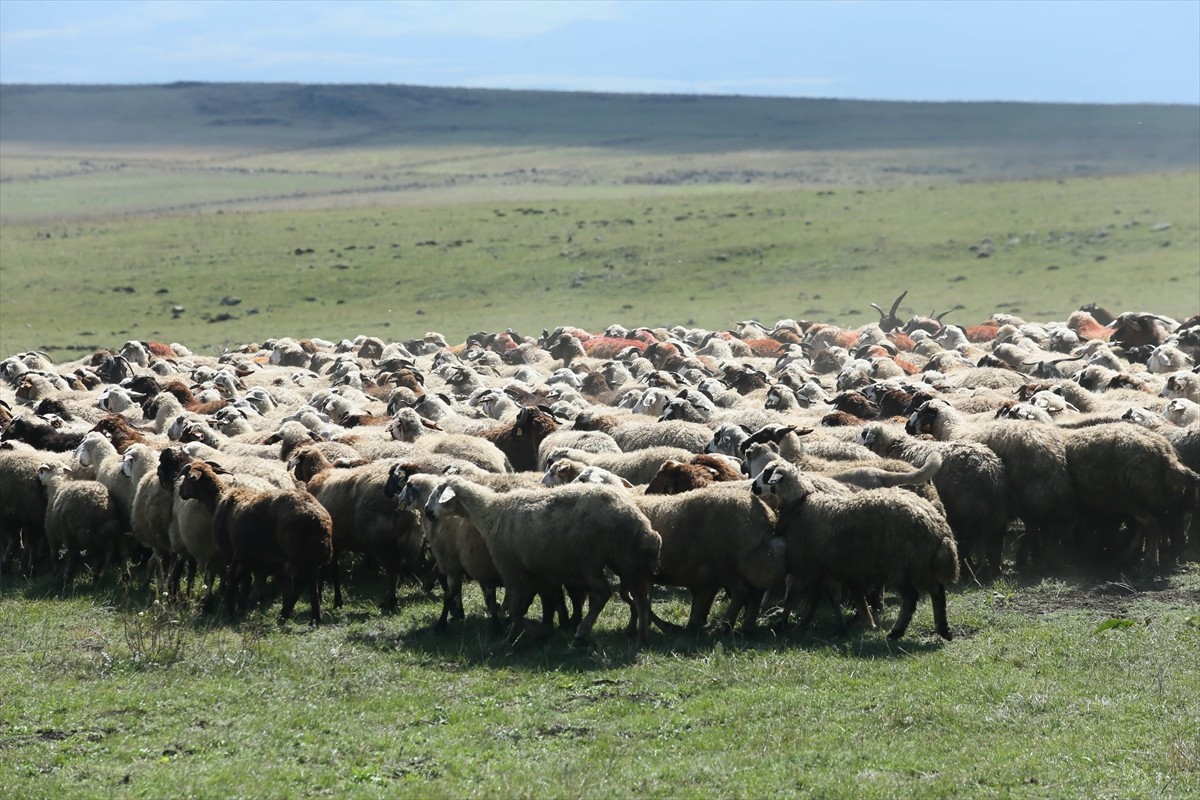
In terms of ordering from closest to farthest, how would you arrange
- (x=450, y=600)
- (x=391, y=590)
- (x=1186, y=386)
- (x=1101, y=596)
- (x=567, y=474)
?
(x=450, y=600), (x=1101, y=596), (x=391, y=590), (x=567, y=474), (x=1186, y=386)

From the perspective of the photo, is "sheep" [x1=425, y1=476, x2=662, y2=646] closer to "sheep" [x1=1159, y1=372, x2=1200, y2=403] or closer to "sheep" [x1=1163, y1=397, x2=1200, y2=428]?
"sheep" [x1=1163, y1=397, x2=1200, y2=428]

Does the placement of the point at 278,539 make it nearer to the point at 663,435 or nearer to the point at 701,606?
the point at 701,606

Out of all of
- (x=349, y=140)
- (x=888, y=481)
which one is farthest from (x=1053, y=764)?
(x=349, y=140)

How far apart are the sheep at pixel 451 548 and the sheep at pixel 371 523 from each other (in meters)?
0.23

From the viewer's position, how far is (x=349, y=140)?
17038cm

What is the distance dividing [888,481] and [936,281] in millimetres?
43794

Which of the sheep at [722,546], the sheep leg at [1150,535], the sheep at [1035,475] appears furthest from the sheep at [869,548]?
the sheep leg at [1150,535]

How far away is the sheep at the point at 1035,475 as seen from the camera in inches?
555

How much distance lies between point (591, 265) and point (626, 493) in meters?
48.1

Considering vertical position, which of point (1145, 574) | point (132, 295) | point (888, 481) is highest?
point (888, 481)

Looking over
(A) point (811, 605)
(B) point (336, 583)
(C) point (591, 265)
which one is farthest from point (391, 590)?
(C) point (591, 265)

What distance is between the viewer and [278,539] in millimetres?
12609

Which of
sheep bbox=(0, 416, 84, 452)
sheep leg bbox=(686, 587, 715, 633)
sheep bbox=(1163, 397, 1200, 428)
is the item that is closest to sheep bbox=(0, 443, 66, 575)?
sheep bbox=(0, 416, 84, 452)

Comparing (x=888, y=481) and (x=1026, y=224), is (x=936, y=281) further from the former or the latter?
(x=888, y=481)
